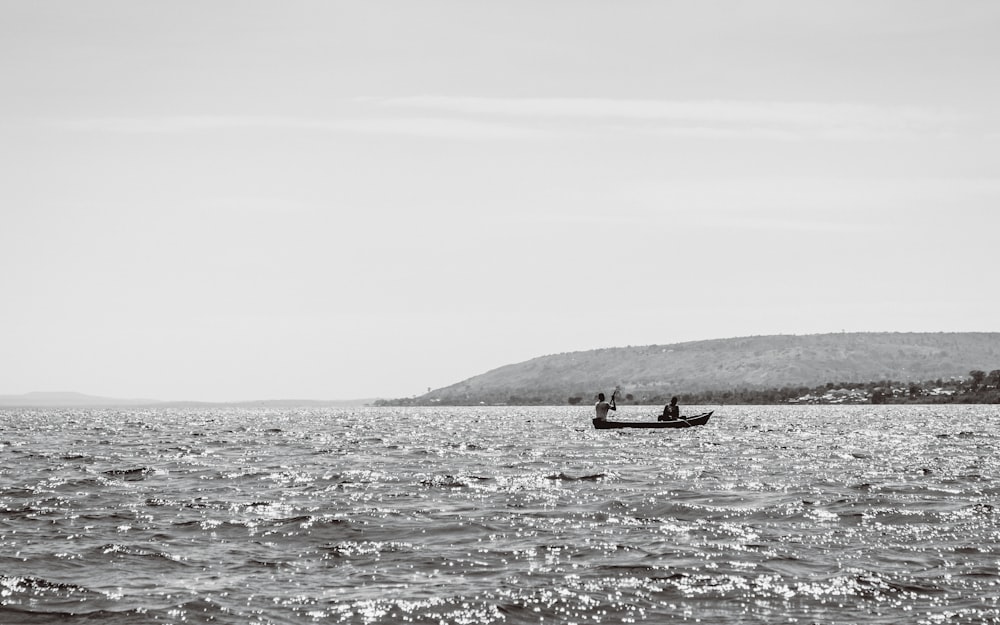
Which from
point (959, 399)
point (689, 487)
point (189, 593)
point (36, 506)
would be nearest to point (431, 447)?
point (689, 487)

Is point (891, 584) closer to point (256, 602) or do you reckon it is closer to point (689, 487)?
point (256, 602)

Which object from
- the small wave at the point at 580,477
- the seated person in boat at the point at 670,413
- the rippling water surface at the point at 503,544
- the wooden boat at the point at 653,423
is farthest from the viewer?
the seated person in boat at the point at 670,413

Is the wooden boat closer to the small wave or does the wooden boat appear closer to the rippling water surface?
the rippling water surface

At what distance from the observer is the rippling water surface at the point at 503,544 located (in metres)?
15.0

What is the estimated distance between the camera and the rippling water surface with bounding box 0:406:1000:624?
15.0 m

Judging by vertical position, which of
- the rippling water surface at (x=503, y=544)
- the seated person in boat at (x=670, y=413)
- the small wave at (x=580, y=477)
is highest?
the seated person in boat at (x=670, y=413)

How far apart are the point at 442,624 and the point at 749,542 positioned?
854 centimetres

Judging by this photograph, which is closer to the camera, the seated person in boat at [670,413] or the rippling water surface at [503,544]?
the rippling water surface at [503,544]

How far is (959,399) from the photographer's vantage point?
188250 mm

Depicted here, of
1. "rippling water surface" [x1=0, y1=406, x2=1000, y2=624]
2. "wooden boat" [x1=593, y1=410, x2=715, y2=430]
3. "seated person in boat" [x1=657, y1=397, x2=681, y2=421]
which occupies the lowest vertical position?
"rippling water surface" [x1=0, y1=406, x2=1000, y2=624]

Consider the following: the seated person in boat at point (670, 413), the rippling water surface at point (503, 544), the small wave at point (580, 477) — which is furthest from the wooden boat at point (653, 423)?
the small wave at point (580, 477)

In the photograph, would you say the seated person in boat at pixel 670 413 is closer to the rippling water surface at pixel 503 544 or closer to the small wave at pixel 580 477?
the rippling water surface at pixel 503 544

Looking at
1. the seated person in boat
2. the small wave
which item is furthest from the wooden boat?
the small wave

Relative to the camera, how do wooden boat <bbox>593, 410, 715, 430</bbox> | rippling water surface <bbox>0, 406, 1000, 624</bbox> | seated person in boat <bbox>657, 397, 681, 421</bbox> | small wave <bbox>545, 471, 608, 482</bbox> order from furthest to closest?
1. seated person in boat <bbox>657, 397, 681, 421</bbox>
2. wooden boat <bbox>593, 410, 715, 430</bbox>
3. small wave <bbox>545, 471, 608, 482</bbox>
4. rippling water surface <bbox>0, 406, 1000, 624</bbox>
